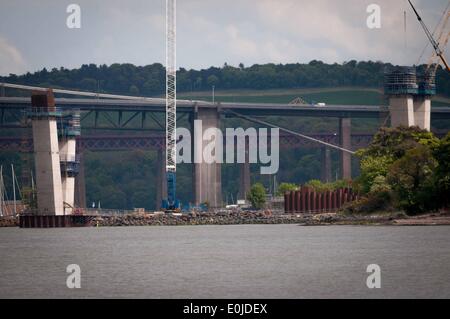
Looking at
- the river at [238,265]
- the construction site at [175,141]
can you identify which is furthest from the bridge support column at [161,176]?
the river at [238,265]

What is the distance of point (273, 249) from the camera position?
77.1 metres

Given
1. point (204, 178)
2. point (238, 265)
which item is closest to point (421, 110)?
point (204, 178)

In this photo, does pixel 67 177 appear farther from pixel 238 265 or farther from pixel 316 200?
pixel 238 265

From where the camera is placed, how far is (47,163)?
125188mm

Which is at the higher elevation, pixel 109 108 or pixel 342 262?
pixel 109 108

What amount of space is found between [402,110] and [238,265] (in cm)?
8198

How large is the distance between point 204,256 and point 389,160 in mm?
50213

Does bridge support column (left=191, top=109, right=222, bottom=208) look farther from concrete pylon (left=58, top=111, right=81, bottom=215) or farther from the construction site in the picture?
concrete pylon (left=58, top=111, right=81, bottom=215)

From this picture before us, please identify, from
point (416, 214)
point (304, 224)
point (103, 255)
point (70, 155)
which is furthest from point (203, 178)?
point (103, 255)

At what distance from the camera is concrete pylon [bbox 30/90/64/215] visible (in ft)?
410

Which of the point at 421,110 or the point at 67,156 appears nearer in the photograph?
the point at 67,156

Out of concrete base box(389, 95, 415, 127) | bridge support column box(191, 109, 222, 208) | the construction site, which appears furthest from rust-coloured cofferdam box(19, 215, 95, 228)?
bridge support column box(191, 109, 222, 208)

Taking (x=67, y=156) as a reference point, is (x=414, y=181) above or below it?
below
